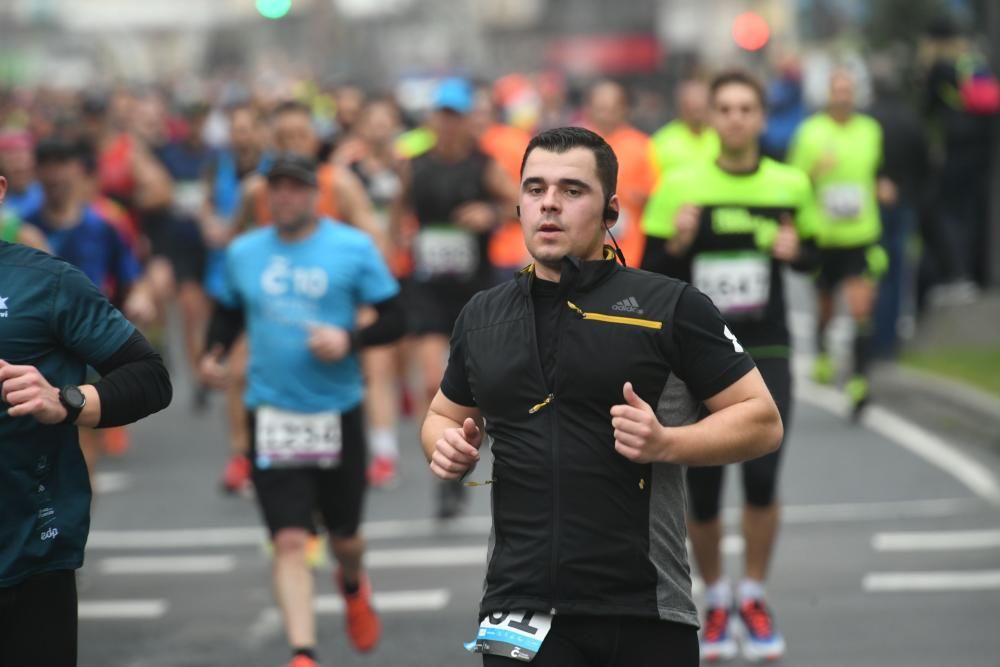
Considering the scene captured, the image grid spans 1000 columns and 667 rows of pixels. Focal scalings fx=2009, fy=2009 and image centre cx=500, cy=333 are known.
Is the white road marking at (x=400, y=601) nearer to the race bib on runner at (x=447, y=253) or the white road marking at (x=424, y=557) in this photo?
the white road marking at (x=424, y=557)

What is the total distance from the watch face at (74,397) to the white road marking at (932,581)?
496cm

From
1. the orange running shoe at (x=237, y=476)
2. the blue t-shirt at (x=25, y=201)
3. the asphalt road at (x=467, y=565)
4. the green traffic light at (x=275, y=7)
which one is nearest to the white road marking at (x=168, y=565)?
the asphalt road at (x=467, y=565)

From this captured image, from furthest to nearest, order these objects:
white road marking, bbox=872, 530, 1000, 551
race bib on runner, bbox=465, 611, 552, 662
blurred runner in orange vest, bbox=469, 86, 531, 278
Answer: blurred runner in orange vest, bbox=469, 86, 531, 278, white road marking, bbox=872, 530, 1000, 551, race bib on runner, bbox=465, 611, 552, 662

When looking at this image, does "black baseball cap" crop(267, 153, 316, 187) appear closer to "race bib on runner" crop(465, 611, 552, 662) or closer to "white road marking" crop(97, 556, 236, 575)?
"white road marking" crop(97, 556, 236, 575)

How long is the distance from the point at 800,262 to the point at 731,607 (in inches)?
56.9

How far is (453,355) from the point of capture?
5.20 meters

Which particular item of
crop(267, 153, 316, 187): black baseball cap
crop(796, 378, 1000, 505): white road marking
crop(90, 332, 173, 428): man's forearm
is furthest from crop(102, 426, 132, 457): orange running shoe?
crop(90, 332, 173, 428): man's forearm

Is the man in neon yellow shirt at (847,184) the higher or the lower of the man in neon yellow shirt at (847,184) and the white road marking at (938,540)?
the higher

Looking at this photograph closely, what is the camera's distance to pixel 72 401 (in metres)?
4.91

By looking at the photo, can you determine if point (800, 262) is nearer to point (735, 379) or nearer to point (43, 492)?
point (735, 379)

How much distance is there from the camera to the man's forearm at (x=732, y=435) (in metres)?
4.68

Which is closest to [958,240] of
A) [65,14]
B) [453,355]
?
[453,355]

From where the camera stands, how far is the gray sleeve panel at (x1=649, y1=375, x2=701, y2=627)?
4.88 m

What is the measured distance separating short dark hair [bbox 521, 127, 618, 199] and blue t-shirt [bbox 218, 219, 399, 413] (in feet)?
10.5
